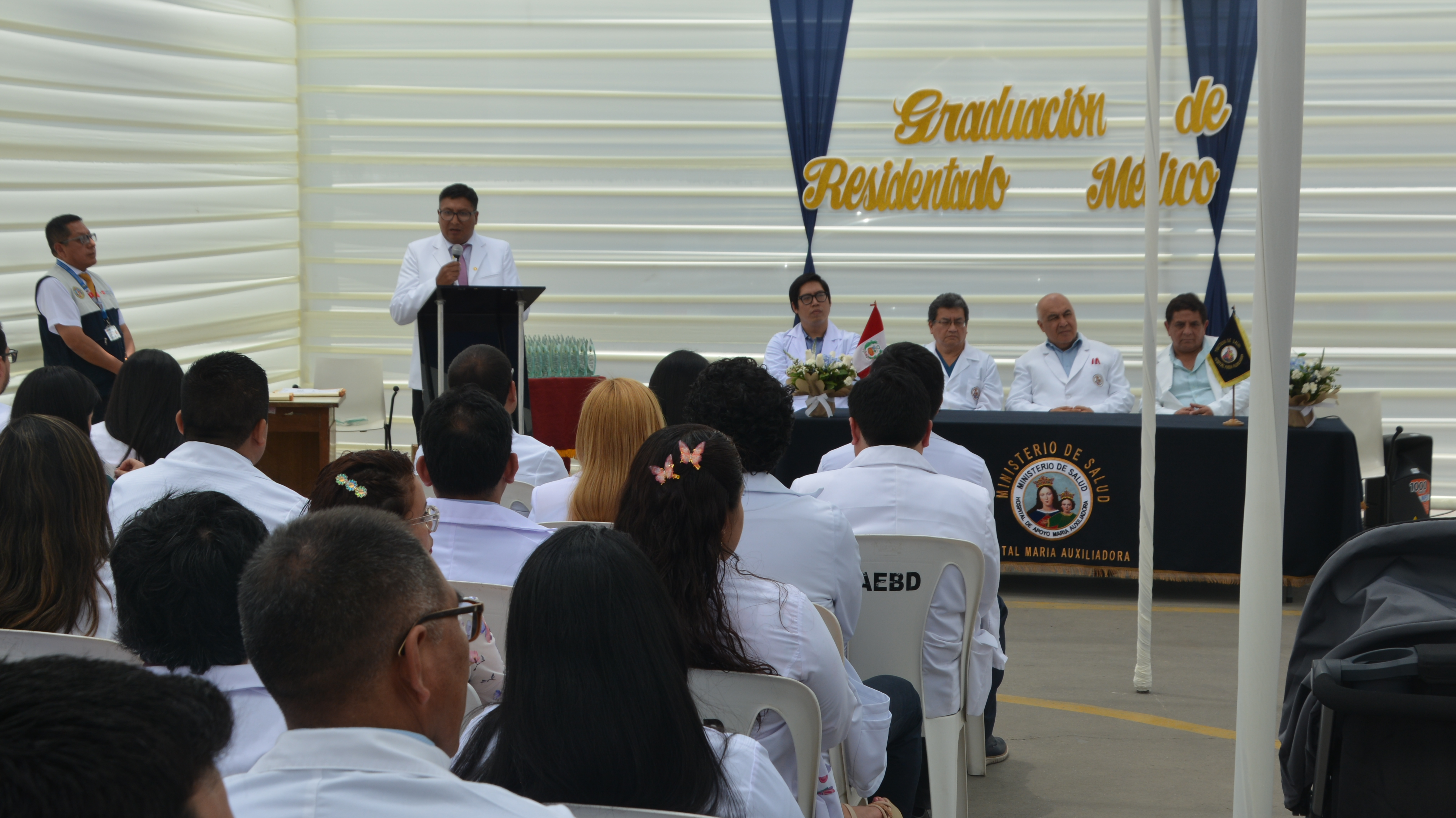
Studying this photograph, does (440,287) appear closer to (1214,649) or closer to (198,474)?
(198,474)

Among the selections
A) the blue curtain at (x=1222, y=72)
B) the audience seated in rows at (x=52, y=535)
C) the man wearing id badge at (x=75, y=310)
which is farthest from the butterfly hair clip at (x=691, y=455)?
the blue curtain at (x=1222, y=72)

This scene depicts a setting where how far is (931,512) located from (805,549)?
62 centimetres

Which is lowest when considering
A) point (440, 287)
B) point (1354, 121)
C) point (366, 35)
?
point (440, 287)

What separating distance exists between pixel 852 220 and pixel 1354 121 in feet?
9.63

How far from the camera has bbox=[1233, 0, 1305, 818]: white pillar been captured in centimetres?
148

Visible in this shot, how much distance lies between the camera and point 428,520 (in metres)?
2.04

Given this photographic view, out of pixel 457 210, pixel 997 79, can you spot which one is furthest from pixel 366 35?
pixel 997 79

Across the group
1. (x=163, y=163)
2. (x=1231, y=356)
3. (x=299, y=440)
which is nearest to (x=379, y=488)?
(x=1231, y=356)

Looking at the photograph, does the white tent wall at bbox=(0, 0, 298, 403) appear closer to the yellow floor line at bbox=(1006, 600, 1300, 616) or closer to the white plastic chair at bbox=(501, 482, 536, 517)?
the white plastic chair at bbox=(501, 482, 536, 517)

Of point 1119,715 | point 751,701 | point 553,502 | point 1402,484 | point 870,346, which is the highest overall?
point 870,346

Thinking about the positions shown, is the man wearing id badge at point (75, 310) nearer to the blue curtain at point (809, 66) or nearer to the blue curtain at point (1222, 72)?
the blue curtain at point (809, 66)

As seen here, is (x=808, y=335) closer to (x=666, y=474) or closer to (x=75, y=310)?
(x=75, y=310)

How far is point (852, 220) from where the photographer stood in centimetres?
735

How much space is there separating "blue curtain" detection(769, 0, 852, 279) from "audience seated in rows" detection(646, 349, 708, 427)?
11.6ft
